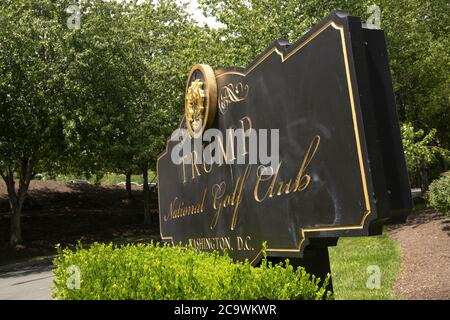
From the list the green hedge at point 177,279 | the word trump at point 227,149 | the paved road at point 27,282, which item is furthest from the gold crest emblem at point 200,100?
the paved road at point 27,282

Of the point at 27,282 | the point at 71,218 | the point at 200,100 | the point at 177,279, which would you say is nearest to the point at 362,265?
the point at 200,100

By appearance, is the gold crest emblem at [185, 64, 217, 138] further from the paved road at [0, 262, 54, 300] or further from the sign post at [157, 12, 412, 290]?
the paved road at [0, 262, 54, 300]

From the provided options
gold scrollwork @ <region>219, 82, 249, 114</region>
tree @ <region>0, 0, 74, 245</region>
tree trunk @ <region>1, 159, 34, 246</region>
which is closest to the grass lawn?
gold scrollwork @ <region>219, 82, 249, 114</region>

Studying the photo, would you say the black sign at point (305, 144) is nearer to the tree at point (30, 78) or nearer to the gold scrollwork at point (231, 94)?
the gold scrollwork at point (231, 94)

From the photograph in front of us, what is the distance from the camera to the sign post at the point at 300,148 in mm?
3963

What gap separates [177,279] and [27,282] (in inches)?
476

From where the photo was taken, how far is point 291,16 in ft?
61.4

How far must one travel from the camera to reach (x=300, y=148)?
4.78 m

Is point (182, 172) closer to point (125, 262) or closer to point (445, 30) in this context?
point (125, 262)
